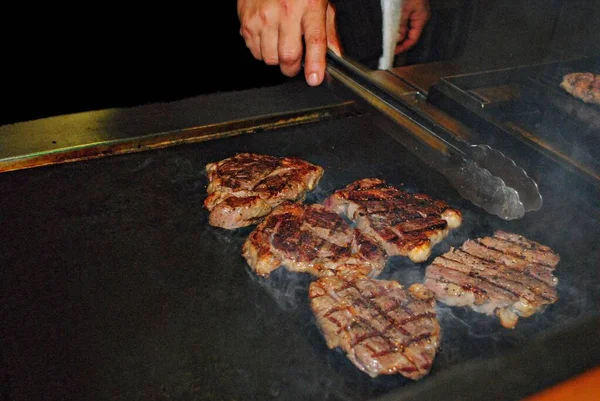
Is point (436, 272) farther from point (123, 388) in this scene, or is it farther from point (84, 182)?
point (84, 182)

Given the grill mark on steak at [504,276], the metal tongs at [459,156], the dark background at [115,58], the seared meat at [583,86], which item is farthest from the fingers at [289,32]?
the dark background at [115,58]

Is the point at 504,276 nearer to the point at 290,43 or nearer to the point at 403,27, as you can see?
the point at 290,43

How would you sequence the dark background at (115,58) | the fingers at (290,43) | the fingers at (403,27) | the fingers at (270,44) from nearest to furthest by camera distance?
the fingers at (290,43) → the fingers at (270,44) → the fingers at (403,27) → the dark background at (115,58)

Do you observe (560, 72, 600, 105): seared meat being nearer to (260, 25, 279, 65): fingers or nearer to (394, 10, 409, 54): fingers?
(394, 10, 409, 54): fingers

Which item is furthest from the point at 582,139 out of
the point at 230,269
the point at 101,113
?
the point at 101,113

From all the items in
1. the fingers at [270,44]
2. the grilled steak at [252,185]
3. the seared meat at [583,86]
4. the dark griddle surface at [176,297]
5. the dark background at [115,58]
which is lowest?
the dark background at [115,58]

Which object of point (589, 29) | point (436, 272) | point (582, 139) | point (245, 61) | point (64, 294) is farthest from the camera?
point (245, 61)

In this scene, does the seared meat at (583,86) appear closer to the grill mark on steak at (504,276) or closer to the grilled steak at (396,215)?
the grilled steak at (396,215)
